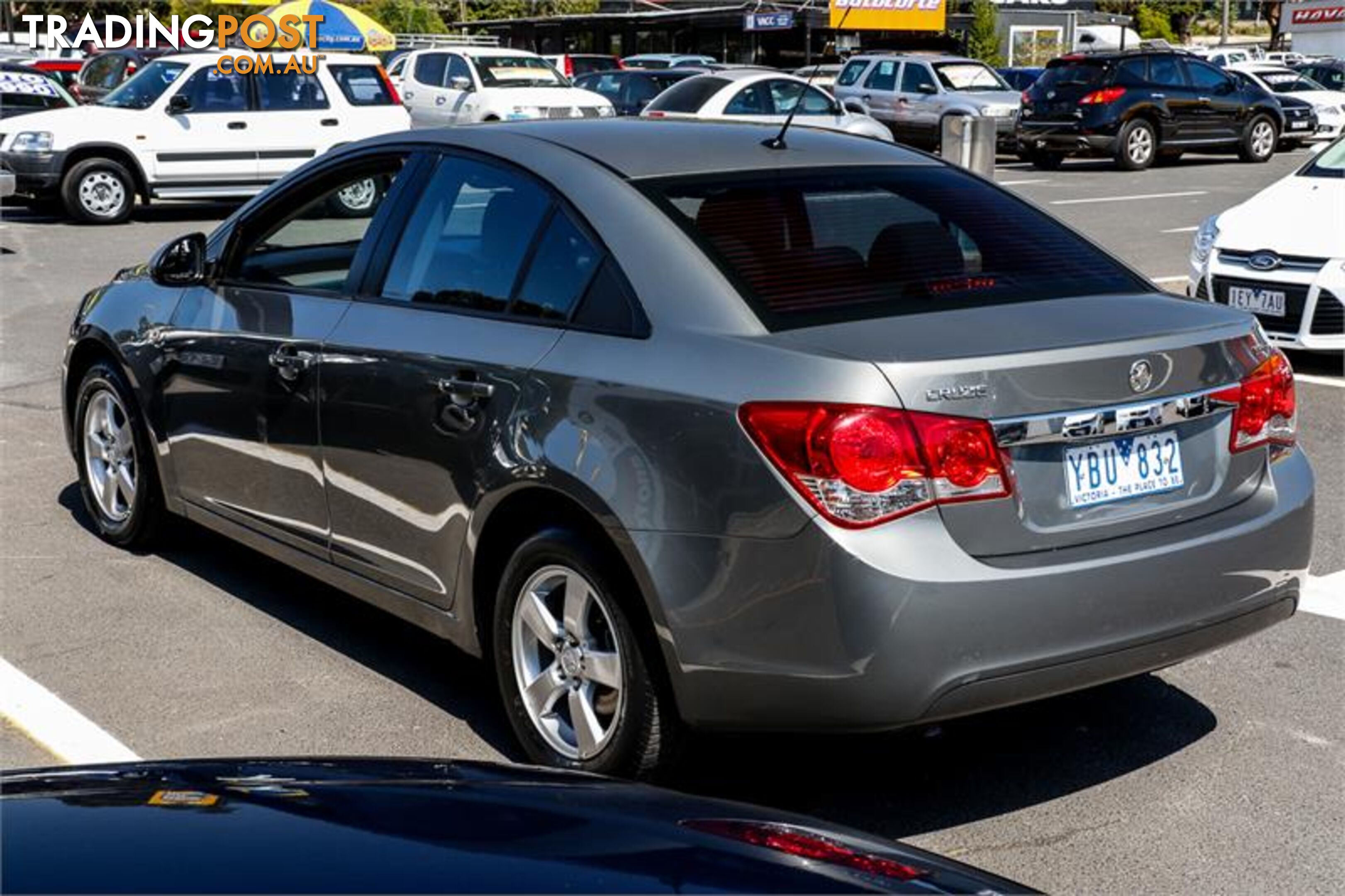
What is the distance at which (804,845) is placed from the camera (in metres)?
2.37

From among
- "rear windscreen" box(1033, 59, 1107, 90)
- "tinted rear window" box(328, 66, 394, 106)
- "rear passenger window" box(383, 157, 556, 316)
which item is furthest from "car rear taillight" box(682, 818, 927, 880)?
"rear windscreen" box(1033, 59, 1107, 90)

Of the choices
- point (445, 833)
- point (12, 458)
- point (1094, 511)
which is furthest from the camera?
point (12, 458)

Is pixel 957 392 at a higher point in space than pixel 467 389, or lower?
higher

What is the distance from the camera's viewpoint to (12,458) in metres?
8.25

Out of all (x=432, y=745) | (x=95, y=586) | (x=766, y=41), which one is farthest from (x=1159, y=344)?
(x=766, y=41)

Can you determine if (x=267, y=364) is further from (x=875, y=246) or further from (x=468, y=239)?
(x=875, y=246)

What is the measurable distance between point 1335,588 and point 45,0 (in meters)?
61.5

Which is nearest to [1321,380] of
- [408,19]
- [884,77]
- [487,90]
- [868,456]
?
[868,456]

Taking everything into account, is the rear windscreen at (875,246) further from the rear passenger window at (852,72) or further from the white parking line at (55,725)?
the rear passenger window at (852,72)

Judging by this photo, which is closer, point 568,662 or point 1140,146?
point 568,662

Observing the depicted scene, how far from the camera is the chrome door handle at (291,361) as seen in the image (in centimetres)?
524

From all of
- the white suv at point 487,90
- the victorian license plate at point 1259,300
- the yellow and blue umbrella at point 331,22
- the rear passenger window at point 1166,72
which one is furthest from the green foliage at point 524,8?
the victorian license plate at point 1259,300

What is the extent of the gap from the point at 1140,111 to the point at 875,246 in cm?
2350

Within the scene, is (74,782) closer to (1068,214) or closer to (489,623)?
(489,623)
